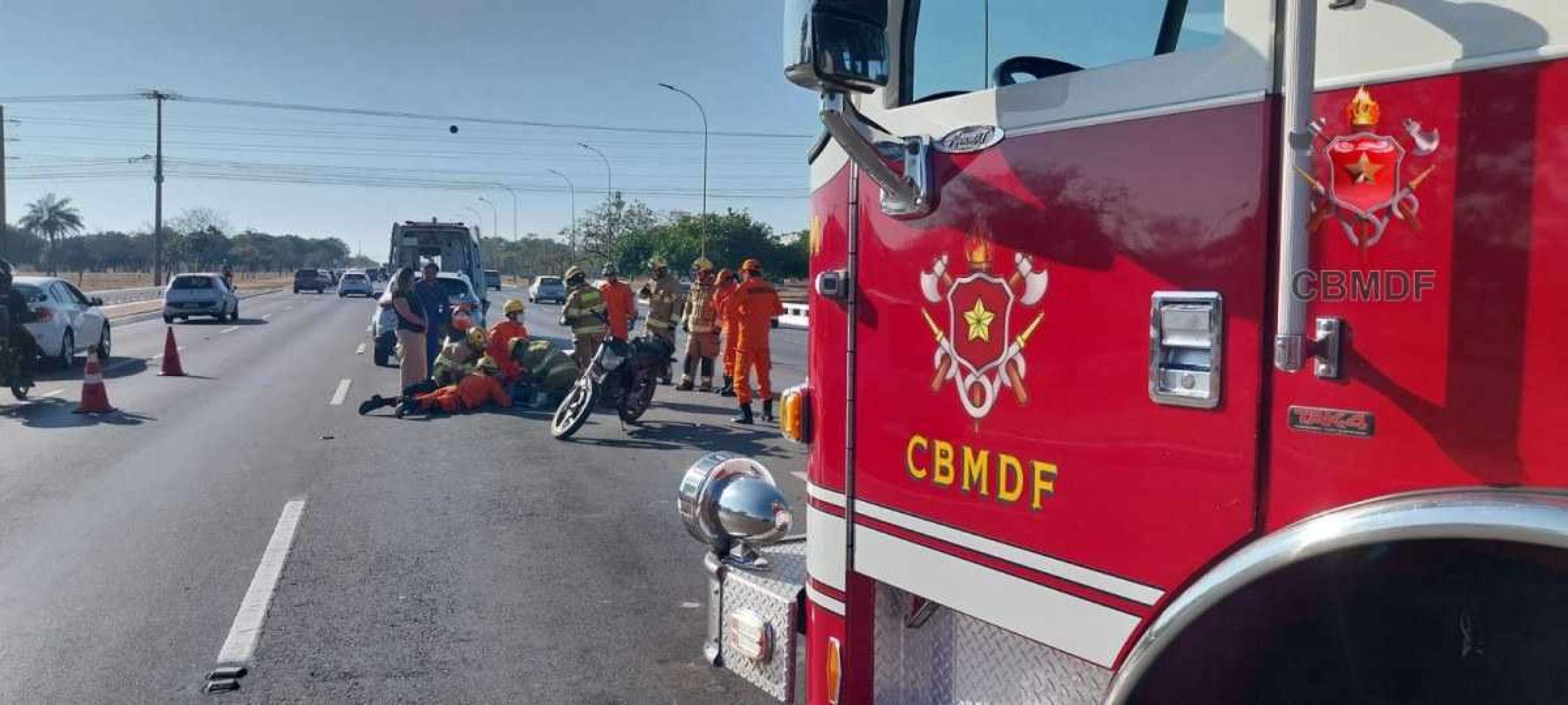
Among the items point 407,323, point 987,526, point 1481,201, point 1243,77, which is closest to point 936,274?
point 987,526

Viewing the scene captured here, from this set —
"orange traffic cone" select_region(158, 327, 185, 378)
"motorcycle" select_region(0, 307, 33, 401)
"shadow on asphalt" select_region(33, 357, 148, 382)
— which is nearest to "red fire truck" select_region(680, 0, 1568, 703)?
"motorcycle" select_region(0, 307, 33, 401)

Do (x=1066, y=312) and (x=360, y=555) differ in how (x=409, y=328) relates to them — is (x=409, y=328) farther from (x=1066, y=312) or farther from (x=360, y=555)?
(x=1066, y=312)

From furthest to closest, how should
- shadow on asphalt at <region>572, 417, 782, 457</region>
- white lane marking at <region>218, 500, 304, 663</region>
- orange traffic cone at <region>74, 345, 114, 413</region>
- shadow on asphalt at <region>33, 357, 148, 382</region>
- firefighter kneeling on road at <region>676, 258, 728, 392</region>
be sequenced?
shadow on asphalt at <region>33, 357, 148, 382</region> < firefighter kneeling on road at <region>676, 258, 728, 392</region> < orange traffic cone at <region>74, 345, 114, 413</region> < shadow on asphalt at <region>572, 417, 782, 457</region> < white lane marking at <region>218, 500, 304, 663</region>

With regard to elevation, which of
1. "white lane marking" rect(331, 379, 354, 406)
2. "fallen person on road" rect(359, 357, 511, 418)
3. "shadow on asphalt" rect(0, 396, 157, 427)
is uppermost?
"fallen person on road" rect(359, 357, 511, 418)

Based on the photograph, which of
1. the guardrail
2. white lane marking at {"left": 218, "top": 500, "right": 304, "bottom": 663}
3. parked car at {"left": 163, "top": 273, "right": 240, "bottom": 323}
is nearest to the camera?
white lane marking at {"left": 218, "top": 500, "right": 304, "bottom": 663}

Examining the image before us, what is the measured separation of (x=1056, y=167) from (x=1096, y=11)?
1.29 feet

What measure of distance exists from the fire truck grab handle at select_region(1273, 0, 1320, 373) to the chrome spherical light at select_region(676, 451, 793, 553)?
1.87 meters

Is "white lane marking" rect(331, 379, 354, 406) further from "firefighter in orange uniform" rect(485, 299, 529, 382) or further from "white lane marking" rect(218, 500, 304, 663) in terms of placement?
"white lane marking" rect(218, 500, 304, 663)

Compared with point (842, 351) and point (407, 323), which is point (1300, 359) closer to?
point (842, 351)

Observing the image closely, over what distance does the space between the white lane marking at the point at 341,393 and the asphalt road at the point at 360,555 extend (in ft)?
2.22

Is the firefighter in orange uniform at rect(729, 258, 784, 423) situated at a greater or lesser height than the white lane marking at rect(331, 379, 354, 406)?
greater

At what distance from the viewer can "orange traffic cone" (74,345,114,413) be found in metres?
13.4

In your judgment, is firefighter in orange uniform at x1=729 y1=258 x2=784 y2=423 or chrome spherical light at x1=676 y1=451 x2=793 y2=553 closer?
chrome spherical light at x1=676 y1=451 x2=793 y2=553

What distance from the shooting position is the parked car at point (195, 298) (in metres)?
33.1
